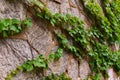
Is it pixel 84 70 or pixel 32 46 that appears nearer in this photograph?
pixel 32 46

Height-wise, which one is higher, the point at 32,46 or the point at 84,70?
the point at 32,46

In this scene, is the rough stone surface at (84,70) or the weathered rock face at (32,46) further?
the rough stone surface at (84,70)

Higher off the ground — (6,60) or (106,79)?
(6,60)

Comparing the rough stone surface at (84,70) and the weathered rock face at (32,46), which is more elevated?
the weathered rock face at (32,46)

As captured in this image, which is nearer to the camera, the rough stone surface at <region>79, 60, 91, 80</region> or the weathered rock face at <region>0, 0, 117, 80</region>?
the weathered rock face at <region>0, 0, 117, 80</region>

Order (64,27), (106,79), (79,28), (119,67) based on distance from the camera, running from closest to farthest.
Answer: (64,27) < (79,28) < (106,79) < (119,67)

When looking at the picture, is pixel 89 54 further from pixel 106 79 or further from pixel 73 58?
pixel 106 79

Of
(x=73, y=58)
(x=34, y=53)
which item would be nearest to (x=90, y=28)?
(x=73, y=58)

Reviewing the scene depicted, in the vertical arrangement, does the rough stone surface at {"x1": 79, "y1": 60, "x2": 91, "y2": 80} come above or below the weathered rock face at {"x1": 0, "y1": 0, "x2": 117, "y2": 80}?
below
